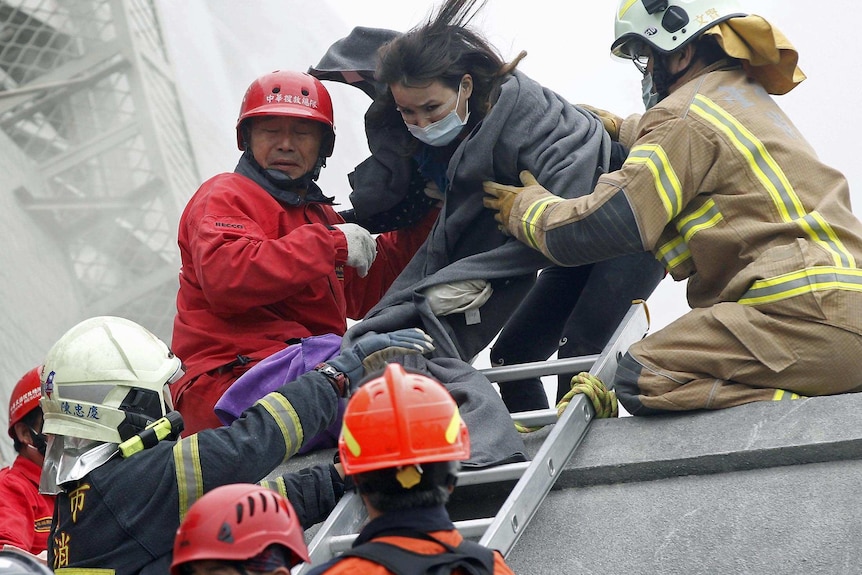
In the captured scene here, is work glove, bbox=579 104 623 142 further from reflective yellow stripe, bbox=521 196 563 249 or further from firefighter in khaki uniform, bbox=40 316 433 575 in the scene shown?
firefighter in khaki uniform, bbox=40 316 433 575

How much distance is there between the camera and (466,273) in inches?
152

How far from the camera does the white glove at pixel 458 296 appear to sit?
3854mm

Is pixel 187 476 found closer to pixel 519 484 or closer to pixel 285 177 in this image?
pixel 519 484

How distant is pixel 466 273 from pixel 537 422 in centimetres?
54

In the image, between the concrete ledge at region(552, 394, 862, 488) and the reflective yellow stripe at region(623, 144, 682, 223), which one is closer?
the concrete ledge at region(552, 394, 862, 488)

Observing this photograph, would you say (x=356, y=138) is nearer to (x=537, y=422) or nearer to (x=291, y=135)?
(x=291, y=135)

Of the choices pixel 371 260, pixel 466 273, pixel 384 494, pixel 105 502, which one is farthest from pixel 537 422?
pixel 384 494

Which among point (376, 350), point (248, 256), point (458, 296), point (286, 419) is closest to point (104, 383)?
point (286, 419)

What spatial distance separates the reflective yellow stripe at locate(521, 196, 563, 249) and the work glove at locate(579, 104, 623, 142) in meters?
0.77

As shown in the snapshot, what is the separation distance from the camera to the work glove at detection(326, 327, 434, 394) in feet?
10.8

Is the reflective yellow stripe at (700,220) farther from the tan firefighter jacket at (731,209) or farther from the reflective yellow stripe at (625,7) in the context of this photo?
the reflective yellow stripe at (625,7)

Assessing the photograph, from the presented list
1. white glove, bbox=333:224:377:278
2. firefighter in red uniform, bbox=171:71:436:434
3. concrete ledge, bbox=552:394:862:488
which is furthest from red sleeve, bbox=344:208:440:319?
concrete ledge, bbox=552:394:862:488

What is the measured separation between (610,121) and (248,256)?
1.48 m

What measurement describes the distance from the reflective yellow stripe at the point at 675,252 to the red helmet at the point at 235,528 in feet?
5.90
